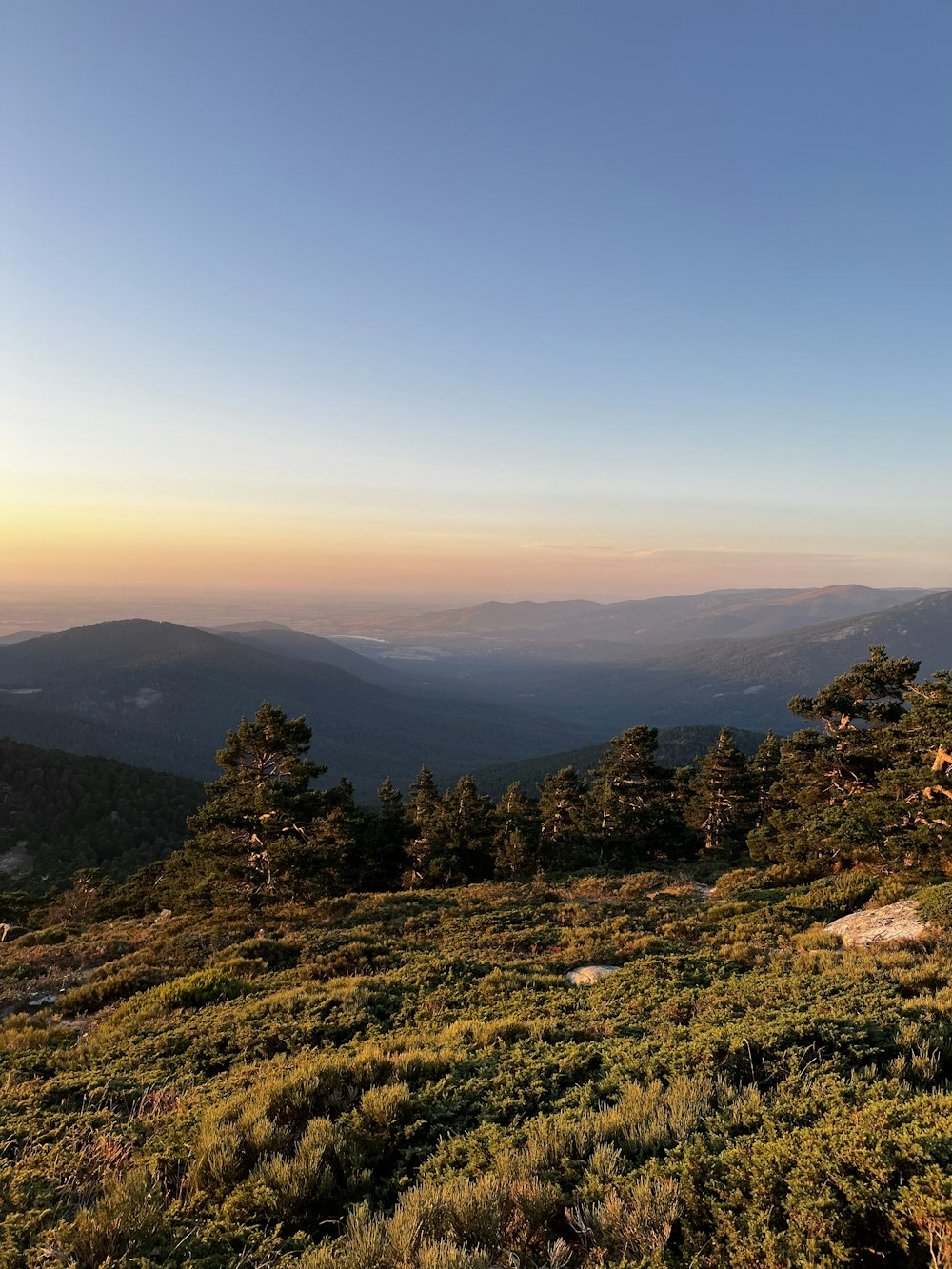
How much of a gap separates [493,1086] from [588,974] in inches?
264

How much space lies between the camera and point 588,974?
12766 millimetres

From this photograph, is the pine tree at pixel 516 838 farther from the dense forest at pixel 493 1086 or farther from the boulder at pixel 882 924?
the boulder at pixel 882 924

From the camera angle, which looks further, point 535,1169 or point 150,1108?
point 150,1108

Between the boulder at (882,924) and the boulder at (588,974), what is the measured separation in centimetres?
630

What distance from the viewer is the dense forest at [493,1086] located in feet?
13.8

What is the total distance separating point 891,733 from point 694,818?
20.5 meters

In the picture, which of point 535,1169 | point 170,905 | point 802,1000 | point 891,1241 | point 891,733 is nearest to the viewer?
point 891,1241

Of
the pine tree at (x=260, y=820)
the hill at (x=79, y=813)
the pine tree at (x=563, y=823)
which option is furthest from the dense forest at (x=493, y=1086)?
the hill at (x=79, y=813)

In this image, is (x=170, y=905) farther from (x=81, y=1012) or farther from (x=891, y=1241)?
(x=891, y=1241)

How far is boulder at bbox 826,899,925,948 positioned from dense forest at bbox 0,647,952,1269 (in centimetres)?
65

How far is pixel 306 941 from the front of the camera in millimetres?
16672

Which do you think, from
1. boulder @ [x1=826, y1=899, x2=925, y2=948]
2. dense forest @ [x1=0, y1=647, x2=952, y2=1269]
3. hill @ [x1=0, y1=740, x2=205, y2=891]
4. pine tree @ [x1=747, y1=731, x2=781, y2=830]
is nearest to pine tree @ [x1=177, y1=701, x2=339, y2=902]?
dense forest @ [x1=0, y1=647, x2=952, y2=1269]

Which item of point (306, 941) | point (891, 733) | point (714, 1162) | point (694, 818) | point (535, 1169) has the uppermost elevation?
point (714, 1162)

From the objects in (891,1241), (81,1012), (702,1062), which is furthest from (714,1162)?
(81,1012)
